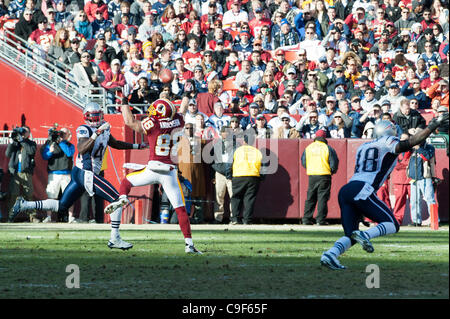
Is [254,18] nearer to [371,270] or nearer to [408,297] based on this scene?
[371,270]

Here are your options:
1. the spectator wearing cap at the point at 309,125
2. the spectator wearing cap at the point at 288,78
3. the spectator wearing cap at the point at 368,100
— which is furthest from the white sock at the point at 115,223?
the spectator wearing cap at the point at 288,78

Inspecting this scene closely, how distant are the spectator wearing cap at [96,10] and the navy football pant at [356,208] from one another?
612 inches

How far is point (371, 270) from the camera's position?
860 cm

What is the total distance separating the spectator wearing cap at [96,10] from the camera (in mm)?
23766

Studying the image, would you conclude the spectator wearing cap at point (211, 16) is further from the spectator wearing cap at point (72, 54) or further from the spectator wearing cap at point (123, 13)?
the spectator wearing cap at point (72, 54)

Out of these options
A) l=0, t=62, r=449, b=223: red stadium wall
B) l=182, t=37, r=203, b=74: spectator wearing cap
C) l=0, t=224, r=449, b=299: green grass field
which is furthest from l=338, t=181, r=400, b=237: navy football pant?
l=182, t=37, r=203, b=74: spectator wearing cap

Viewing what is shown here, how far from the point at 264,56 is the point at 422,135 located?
12.9 m

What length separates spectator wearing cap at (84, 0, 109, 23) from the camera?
2377 cm

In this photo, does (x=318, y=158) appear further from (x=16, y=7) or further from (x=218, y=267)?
(x=16, y=7)

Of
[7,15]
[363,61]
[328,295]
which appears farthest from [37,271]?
[7,15]

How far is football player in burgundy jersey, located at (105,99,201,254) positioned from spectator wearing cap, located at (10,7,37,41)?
12.8m

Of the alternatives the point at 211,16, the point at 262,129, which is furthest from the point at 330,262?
the point at 211,16

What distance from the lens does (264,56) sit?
21.5m

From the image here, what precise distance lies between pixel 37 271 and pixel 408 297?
3727 millimetres
